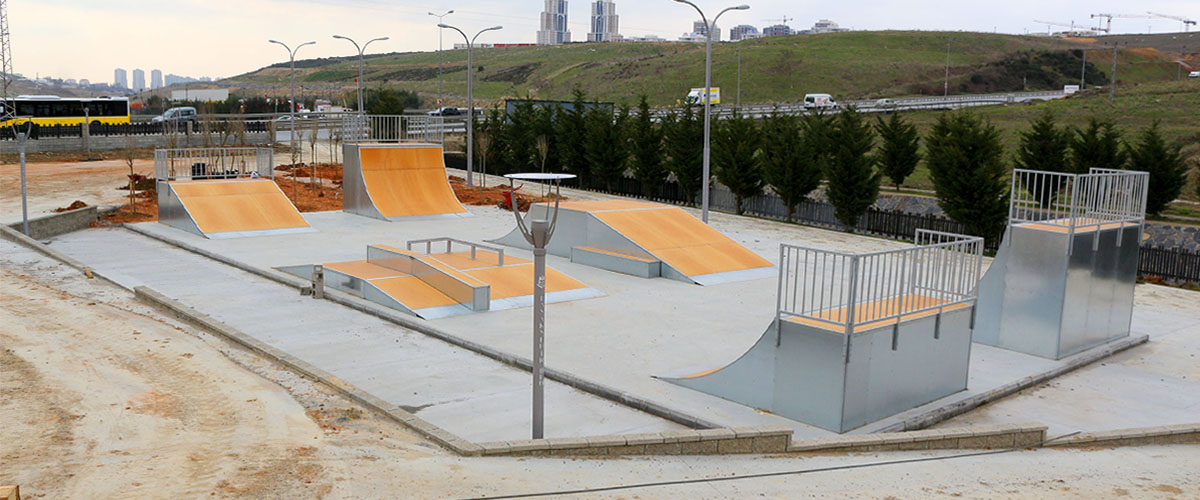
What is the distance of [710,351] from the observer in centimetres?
1423

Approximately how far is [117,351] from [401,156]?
60.4ft

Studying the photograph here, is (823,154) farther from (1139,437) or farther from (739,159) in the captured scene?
(1139,437)

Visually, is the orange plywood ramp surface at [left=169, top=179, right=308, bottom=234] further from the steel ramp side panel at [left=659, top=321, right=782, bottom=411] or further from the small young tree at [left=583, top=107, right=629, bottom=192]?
the steel ramp side panel at [left=659, top=321, right=782, bottom=411]

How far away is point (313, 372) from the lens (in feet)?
40.8

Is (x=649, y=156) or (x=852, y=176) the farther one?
(x=649, y=156)

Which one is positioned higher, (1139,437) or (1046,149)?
(1046,149)

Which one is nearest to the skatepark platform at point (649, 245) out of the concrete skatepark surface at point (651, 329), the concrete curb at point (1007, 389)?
the concrete skatepark surface at point (651, 329)

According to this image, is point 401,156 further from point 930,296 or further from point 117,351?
point 930,296

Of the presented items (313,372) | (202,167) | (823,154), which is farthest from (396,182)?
(313,372)

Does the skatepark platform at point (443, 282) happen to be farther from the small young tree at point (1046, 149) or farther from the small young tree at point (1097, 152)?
the small young tree at point (1097, 152)

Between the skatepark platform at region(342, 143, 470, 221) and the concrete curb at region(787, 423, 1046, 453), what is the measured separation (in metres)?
21.2

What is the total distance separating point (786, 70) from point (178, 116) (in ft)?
232

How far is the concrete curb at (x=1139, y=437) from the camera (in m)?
10.7

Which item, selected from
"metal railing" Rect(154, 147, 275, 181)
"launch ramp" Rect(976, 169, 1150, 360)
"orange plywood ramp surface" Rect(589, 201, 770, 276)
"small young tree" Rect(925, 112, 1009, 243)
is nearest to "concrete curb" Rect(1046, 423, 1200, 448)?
"launch ramp" Rect(976, 169, 1150, 360)
